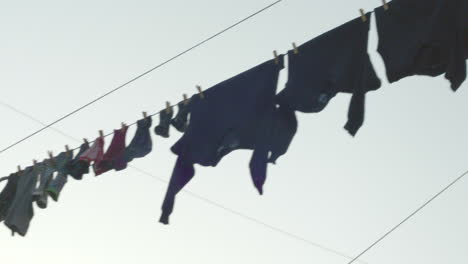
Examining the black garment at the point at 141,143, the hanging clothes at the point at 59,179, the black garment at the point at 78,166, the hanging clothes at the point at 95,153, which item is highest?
the black garment at the point at 141,143

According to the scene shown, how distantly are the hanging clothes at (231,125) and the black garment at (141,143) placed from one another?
0.62 m

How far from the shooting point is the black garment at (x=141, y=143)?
4.52 m

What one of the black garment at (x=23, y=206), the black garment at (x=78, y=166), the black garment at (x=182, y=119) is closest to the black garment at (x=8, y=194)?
the black garment at (x=23, y=206)

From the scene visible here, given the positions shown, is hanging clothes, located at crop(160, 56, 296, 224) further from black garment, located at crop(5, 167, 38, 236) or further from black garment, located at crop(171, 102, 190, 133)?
black garment, located at crop(5, 167, 38, 236)

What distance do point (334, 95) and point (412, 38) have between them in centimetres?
60

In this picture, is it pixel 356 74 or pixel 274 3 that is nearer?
pixel 356 74

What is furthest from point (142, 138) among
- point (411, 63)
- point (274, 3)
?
point (411, 63)

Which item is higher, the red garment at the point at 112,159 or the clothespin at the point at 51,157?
the red garment at the point at 112,159

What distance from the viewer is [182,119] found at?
4.20 metres

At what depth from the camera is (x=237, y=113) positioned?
387 centimetres

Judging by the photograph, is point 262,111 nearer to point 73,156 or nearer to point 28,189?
point 73,156

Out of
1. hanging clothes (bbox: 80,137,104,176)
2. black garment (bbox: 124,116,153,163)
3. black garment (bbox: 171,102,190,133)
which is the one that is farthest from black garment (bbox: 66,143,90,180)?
black garment (bbox: 171,102,190,133)

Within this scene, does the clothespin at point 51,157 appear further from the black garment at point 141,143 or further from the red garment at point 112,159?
the black garment at point 141,143

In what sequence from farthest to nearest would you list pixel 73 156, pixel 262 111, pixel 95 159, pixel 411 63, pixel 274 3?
1. pixel 73 156
2. pixel 95 159
3. pixel 274 3
4. pixel 262 111
5. pixel 411 63
